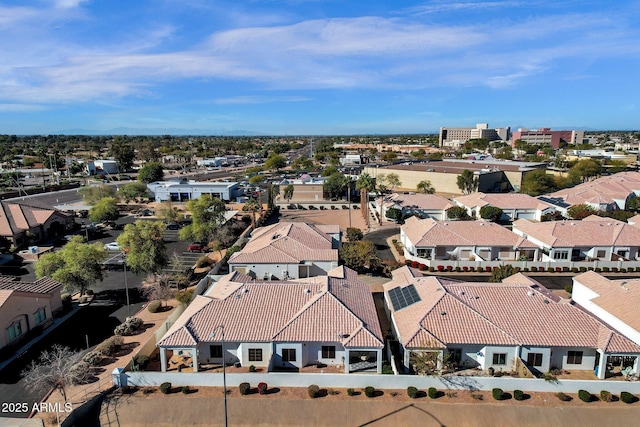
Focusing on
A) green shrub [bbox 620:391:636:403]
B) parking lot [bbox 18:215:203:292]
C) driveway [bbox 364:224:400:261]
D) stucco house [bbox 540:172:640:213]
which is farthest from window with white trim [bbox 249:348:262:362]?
stucco house [bbox 540:172:640:213]

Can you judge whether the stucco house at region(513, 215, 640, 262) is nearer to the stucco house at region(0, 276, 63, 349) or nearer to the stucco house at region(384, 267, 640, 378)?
the stucco house at region(384, 267, 640, 378)

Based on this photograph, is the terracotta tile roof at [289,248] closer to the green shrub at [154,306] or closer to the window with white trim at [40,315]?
the green shrub at [154,306]

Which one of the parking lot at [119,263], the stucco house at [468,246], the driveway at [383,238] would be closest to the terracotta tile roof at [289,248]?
the parking lot at [119,263]

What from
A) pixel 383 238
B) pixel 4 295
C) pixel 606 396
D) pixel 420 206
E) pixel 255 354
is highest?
pixel 4 295

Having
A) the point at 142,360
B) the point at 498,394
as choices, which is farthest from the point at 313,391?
the point at 142,360

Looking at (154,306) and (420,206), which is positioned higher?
(420,206)

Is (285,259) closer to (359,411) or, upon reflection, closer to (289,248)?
(289,248)

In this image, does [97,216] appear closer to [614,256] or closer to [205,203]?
[205,203]
